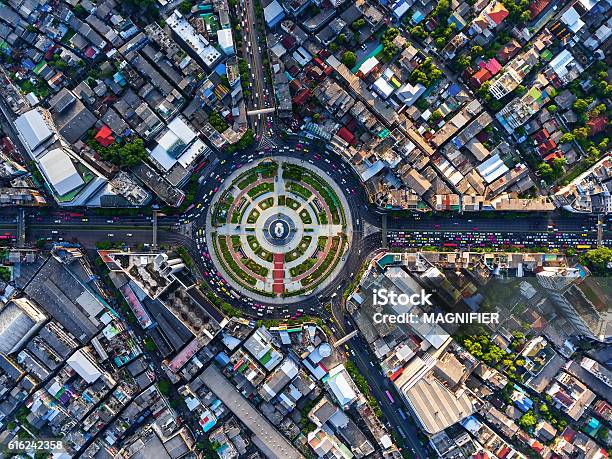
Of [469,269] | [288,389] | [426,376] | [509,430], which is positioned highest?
[288,389]

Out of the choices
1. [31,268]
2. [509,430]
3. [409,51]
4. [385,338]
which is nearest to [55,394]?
[31,268]

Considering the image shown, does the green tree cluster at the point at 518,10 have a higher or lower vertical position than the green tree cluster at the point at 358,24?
lower

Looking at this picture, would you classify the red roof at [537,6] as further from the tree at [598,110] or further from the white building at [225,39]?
the white building at [225,39]

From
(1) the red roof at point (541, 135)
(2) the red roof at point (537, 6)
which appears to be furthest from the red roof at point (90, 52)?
(1) the red roof at point (541, 135)

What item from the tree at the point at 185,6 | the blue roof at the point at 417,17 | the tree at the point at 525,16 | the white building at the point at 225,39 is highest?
the tree at the point at 185,6

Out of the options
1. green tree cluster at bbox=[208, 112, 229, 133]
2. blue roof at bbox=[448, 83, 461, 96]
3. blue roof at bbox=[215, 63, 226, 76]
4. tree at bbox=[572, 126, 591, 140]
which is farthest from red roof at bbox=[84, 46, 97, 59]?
tree at bbox=[572, 126, 591, 140]

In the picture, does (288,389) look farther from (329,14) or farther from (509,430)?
(329,14)
